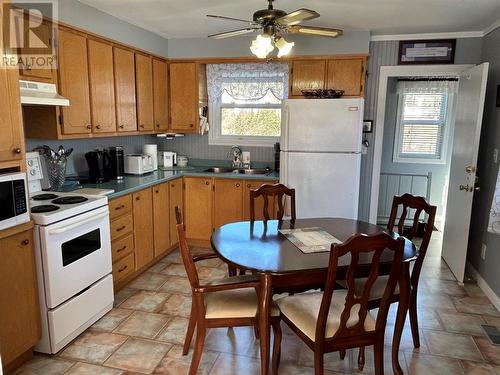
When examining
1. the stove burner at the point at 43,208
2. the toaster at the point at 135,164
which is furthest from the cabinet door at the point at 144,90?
the stove burner at the point at 43,208

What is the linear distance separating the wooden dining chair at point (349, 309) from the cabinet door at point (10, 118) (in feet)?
5.62

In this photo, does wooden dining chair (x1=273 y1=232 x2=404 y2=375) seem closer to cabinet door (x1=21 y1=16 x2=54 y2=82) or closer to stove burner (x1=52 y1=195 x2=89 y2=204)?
stove burner (x1=52 y1=195 x2=89 y2=204)

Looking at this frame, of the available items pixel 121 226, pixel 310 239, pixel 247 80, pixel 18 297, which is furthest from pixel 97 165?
pixel 310 239

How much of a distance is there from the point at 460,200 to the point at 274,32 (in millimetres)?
2458

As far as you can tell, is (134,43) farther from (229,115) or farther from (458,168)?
(458,168)

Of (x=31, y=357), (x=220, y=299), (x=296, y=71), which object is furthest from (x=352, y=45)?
(x=31, y=357)

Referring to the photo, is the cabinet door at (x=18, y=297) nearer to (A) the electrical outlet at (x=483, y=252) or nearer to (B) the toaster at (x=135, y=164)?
(B) the toaster at (x=135, y=164)

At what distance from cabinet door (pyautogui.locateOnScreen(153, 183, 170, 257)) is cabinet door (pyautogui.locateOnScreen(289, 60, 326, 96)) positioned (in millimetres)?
1772

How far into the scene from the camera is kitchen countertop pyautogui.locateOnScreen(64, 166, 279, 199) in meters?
3.19

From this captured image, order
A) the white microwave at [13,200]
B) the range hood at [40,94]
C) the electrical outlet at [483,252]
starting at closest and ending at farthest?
the white microwave at [13,200], the range hood at [40,94], the electrical outlet at [483,252]

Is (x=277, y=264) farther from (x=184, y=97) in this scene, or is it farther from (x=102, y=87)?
(x=184, y=97)

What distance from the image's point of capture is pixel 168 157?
4.53 meters

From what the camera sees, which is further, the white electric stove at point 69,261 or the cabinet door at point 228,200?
the cabinet door at point 228,200

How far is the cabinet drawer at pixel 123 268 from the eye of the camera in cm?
314
